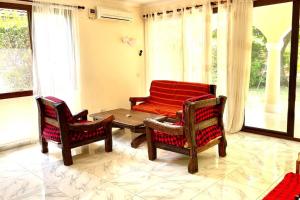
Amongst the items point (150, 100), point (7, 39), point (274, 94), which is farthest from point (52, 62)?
point (274, 94)

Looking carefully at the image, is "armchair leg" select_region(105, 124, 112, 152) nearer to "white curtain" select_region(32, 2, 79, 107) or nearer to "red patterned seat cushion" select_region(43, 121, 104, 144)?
"red patterned seat cushion" select_region(43, 121, 104, 144)

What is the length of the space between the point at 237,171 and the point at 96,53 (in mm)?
3102

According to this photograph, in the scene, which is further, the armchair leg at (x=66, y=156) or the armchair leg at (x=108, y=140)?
the armchair leg at (x=108, y=140)

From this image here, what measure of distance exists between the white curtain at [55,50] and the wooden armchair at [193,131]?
71.3 inches

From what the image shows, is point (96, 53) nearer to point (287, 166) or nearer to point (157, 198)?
point (157, 198)

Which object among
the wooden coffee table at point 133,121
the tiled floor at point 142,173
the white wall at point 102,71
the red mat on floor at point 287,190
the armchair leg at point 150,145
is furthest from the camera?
the white wall at point 102,71

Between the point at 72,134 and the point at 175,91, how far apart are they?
196 cm

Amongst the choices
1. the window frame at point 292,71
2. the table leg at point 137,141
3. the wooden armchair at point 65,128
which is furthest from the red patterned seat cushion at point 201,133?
the window frame at point 292,71

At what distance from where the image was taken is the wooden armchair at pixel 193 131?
288 cm

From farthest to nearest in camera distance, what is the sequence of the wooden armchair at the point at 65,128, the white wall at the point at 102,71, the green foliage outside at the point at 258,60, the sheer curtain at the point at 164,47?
the sheer curtain at the point at 164,47, the green foliage outside at the point at 258,60, the white wall at the point at 102,71, the wooden armchair at the point at 65,128

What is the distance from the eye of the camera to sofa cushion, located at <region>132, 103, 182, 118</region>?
4091mm

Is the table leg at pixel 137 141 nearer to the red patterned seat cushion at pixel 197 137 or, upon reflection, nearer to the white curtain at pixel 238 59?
the red patterned seat cushion at pixel 197 137

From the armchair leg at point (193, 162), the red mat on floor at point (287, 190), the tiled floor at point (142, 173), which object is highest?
the red mat on floor at point (287, 190)

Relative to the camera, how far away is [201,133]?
10.1 ft
